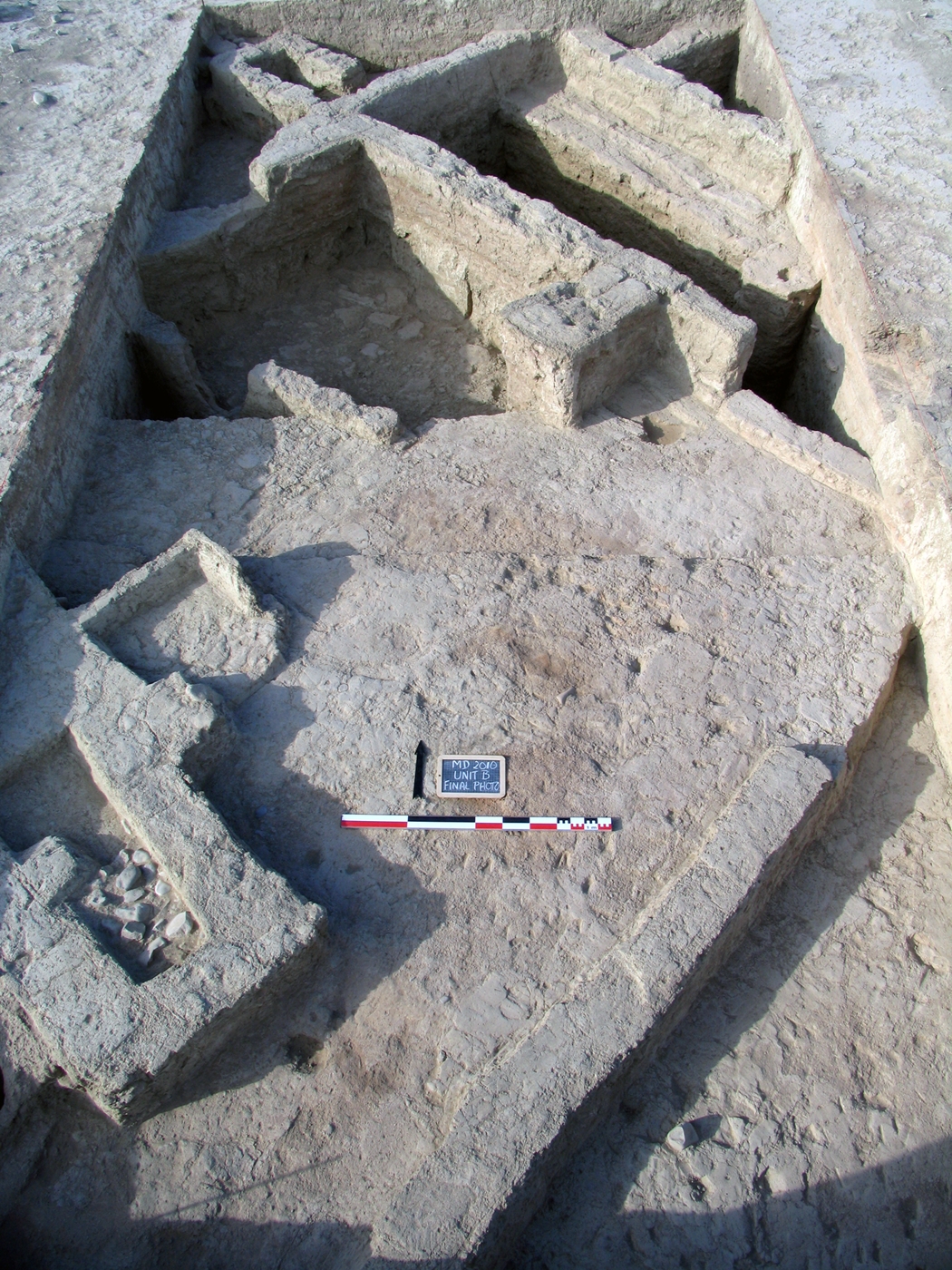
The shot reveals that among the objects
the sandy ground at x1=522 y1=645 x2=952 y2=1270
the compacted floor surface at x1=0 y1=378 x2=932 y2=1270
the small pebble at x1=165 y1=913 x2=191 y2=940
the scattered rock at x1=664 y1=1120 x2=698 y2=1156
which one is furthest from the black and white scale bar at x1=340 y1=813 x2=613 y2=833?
the scattered rock at x1=664 y1=1120 x2=698 y2=1156

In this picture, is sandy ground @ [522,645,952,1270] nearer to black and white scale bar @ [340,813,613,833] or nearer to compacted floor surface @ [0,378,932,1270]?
compacted floor surface @ [0,378,932,1270]

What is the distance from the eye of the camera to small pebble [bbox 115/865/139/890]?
2.91 meters

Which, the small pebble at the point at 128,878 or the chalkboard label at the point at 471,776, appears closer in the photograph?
the small pebble at the point at 128,878

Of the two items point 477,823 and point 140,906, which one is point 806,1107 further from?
point 140,906

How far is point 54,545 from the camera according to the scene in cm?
394

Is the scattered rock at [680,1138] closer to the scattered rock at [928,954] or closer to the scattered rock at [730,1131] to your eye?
the scattered rock at [730,1131]

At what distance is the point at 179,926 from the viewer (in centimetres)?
284

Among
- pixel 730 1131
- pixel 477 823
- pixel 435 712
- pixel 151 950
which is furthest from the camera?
pixel 435 712

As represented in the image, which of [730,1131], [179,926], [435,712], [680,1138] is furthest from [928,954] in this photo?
[179,926]

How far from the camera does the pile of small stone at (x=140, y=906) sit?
9.25 feet

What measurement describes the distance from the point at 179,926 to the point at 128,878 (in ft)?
0.82

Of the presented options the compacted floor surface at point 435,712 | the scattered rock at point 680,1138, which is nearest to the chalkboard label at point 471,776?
the compacted floor surface at point 435,712

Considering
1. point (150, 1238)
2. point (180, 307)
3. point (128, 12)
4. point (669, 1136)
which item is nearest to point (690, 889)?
point (669, 1136)

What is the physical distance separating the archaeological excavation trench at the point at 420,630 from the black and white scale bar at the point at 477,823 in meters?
0.04
